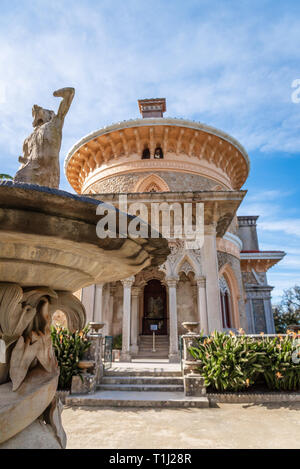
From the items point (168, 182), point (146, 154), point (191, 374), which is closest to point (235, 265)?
point (168, 182)

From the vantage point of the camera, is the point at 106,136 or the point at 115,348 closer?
the point at 115,348

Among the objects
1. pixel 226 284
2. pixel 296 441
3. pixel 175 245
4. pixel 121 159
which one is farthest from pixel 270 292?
pixel 296 441

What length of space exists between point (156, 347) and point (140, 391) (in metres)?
6.20

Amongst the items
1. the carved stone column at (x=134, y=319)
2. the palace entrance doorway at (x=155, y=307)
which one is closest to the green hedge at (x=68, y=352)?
the carved stone column at (x=134, y=319)

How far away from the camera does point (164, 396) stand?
6316mm

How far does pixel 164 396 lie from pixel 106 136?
41.9ft

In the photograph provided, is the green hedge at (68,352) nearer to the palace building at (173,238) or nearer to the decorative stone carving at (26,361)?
the palace building at (173,238)

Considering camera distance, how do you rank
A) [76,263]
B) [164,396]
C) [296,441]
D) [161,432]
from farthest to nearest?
1. [164,396]
2. [161,432]
3. [296,441]
4. [76,263]

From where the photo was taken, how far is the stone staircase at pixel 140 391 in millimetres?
5867

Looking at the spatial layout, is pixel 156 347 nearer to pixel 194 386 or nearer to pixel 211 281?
pixel 211 281

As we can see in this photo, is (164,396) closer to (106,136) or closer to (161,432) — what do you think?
(161,432)

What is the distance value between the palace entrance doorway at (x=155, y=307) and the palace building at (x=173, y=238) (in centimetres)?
5

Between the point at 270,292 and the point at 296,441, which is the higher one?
the point at 270,292

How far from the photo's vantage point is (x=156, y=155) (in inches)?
615
